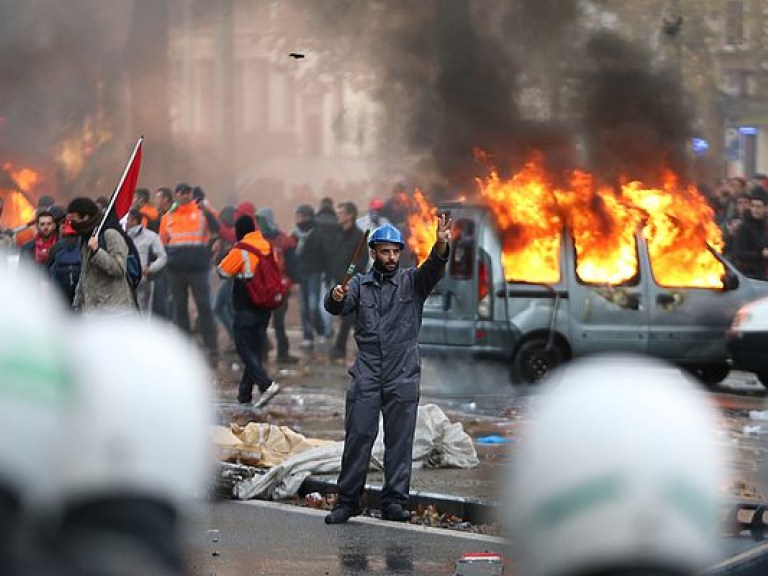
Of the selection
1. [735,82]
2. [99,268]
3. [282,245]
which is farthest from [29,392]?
[735,82]

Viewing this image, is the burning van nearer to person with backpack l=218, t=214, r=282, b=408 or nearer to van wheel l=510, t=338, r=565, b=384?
van wheel l=510, t=338, r=565, b=384

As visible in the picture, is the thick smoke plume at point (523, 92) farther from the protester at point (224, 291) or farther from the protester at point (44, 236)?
the protester at point (44, 236)

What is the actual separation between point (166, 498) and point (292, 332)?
23.2 metres

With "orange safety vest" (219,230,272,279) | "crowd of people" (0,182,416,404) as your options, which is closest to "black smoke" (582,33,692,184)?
"crowd of people" (0,182,416,404)

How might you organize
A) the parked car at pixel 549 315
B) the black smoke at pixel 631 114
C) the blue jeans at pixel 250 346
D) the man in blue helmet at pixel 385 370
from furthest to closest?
the black smoke at pixel 631 114, the parked car at pixel 549 315, the blue jeans at pixel 250 346, the man in blue helmet at pixel 385 370

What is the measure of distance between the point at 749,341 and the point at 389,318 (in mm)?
6924

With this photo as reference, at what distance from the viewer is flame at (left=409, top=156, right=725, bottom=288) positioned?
1666cm

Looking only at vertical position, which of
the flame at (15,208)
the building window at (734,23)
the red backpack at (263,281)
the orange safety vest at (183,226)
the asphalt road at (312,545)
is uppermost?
the building window at (734,23)

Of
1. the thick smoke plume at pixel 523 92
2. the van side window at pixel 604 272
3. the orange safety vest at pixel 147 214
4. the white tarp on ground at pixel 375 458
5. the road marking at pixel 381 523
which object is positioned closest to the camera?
the road marking at pixel 381 523

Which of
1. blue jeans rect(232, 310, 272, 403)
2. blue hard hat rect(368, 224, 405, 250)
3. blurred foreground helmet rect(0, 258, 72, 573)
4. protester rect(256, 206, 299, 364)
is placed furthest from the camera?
protester rect(256, 206, 299, 364)

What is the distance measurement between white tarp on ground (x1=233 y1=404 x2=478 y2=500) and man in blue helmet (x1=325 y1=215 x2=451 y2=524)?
95 cm

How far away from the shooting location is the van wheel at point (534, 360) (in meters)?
16.5

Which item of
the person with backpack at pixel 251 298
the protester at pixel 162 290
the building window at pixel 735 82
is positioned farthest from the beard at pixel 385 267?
the building window at pixel 735 82

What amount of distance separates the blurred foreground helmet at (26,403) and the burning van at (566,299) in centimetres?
1493
